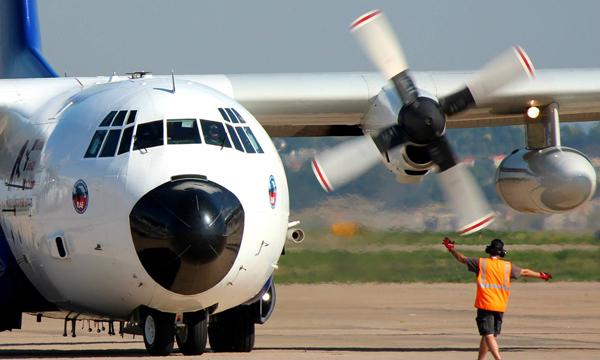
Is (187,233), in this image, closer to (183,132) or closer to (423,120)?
(183,132)

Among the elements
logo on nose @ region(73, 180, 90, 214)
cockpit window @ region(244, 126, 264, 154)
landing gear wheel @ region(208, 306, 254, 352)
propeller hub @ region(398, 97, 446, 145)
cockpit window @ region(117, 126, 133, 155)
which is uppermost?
propeller hub @ region(398, 97, 446, 145)

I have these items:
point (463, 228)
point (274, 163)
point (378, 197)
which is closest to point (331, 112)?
point (463, 228)

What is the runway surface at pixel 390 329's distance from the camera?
61.3 feet

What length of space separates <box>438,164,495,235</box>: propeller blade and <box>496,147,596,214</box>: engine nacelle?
185 cm

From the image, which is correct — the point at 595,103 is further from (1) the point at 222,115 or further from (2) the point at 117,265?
(2) the point at 117,265

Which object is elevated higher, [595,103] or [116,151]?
[595,103]

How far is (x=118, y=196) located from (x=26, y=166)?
271cm

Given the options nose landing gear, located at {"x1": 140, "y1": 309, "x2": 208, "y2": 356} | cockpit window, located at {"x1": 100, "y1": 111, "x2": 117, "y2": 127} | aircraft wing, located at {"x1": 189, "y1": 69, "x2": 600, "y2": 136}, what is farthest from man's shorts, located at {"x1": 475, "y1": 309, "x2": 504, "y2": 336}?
aircraft wing, located at {"x1": 189, "y1": 69, "x2": 600, "y2": 136}

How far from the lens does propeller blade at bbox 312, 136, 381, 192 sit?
753 inches

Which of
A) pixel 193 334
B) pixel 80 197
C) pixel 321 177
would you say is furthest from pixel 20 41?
pixel 193 334

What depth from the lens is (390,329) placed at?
2480 cm

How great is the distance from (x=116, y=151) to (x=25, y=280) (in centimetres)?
295

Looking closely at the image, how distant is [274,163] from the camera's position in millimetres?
16656

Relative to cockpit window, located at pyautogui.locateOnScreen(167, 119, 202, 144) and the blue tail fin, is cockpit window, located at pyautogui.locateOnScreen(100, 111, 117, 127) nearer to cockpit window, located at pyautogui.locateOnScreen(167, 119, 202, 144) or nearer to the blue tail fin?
cockpit window, located at pyautogui.locateOnScreen(167, 119, 202, 144)
